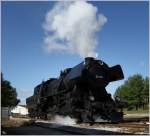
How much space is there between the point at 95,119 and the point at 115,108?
1812mm

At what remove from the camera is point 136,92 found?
78.0m

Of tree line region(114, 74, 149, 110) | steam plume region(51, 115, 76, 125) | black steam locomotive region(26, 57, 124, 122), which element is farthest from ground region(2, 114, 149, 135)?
tree line region(114, 74, 149, 110)

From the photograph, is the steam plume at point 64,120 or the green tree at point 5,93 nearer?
the steam plume at point 64,120

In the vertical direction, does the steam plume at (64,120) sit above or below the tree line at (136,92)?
below

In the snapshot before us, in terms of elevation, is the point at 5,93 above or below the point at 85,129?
above

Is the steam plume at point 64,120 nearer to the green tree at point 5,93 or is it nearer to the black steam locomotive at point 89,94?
the black steam locomotive at point 89,94

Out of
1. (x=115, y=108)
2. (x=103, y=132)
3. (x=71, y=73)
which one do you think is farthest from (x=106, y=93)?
(x=103, y=132)

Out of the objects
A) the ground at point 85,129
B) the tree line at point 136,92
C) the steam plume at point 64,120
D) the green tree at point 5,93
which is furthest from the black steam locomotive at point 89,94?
the tree line at point 136,92

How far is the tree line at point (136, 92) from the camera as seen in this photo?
7706 centimetres

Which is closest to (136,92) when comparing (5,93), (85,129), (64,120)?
(5,93)

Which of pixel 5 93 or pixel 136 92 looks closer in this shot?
pixel 5 93

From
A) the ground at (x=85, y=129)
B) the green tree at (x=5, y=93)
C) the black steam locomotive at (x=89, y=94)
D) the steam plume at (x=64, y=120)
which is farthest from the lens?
the green tree at (x=5, y=93)

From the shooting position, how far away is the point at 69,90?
27.5m

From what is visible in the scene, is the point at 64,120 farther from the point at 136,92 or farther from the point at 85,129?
the point at 136,92
